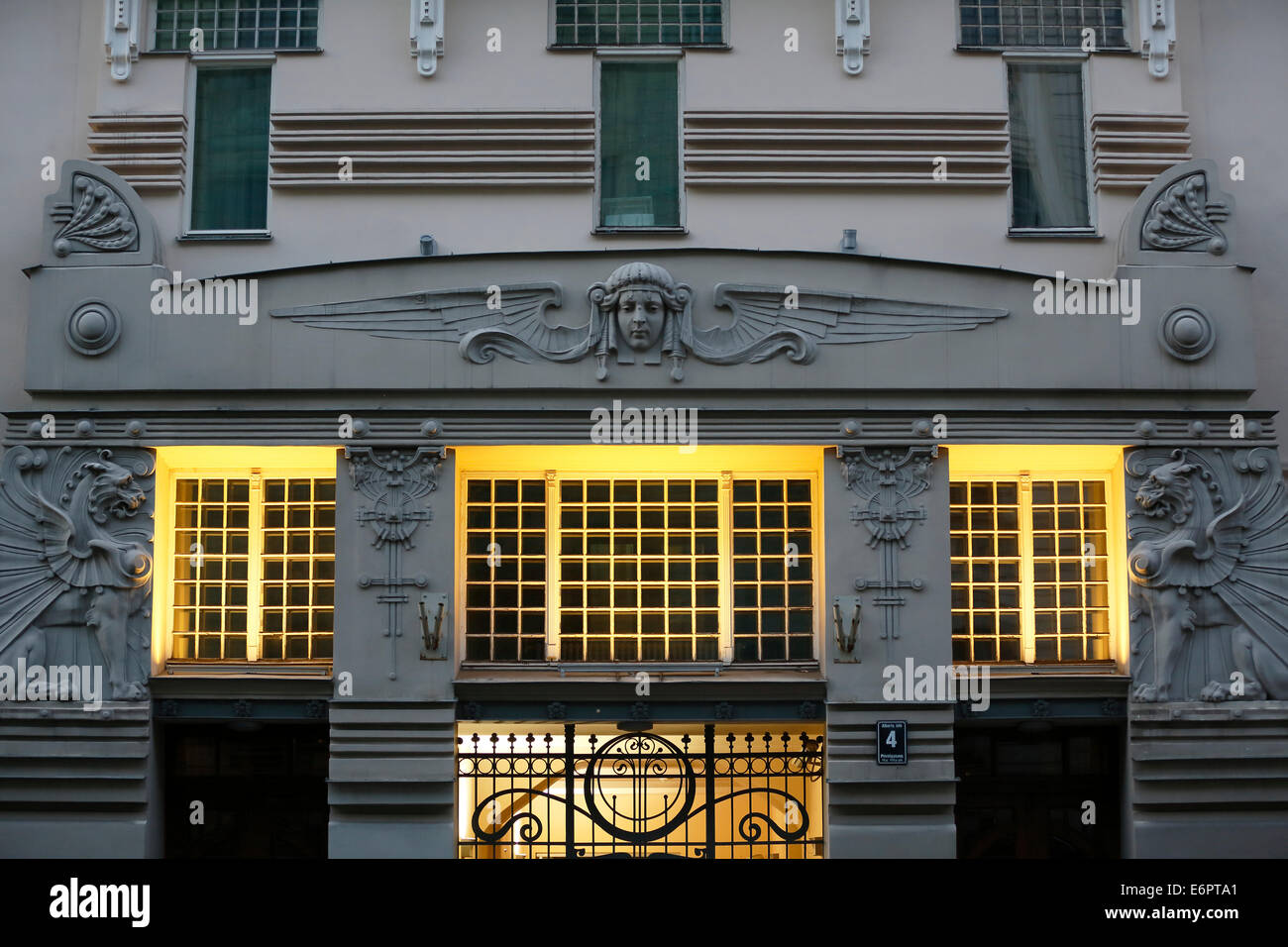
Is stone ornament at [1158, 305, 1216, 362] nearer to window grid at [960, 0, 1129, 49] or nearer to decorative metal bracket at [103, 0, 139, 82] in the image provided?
→ window grid at [960, 0, 1129, 49]

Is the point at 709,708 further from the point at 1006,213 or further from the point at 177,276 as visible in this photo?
the point at 177,276

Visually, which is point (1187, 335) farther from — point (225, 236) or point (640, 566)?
point (225, 236)

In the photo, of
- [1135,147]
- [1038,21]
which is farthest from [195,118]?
[1135,147]

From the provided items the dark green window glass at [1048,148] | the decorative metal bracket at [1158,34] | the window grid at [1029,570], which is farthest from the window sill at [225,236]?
the decorative metal bracket at [1158,34]

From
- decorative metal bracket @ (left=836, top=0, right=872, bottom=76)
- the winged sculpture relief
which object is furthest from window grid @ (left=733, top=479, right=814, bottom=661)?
decorative metal bracket @ (left=836, top=0, right=872, bottom=76)

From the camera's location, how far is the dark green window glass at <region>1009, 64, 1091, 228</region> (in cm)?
1592

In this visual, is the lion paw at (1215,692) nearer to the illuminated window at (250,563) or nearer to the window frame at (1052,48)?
the window frame at (1052,48)

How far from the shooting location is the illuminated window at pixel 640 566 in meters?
15.3

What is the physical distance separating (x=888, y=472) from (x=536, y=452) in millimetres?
3916

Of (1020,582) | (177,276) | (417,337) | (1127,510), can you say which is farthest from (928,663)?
(177,276)

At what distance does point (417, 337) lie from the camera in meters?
14.9

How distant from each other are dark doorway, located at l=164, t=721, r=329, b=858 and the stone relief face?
5.74m

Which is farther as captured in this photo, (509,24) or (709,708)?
(509,24)
